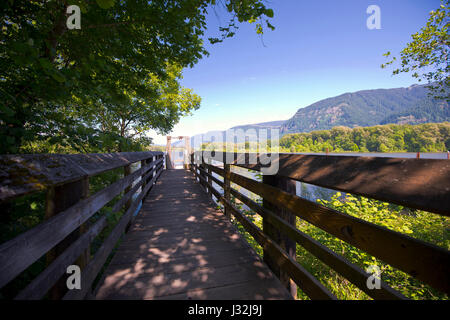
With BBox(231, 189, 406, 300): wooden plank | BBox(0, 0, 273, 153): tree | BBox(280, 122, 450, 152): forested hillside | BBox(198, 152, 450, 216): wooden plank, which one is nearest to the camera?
BBox(198, 152, 450, 216): wooden plank

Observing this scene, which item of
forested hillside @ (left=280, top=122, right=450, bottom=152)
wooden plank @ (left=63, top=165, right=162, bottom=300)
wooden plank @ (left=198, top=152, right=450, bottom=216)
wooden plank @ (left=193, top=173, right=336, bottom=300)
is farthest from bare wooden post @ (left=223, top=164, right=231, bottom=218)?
forested hillside @ (left=280, top=122, right=450, bottom=152)

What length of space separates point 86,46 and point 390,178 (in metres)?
4.10

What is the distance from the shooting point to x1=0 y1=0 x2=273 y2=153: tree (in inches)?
86.4

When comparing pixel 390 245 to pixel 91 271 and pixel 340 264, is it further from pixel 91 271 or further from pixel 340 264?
pixel 91 271

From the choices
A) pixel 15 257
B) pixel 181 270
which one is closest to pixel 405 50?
pixel 181 270

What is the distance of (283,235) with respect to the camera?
6.28 feet

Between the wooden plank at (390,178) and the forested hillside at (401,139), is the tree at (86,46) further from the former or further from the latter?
the forested hillside at (401,139)

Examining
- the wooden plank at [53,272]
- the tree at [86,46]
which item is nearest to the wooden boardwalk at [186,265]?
the wooden plank at [53,272]

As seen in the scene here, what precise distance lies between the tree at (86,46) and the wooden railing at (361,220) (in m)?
2.33

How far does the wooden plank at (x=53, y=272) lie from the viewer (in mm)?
902

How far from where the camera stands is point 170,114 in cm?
1207

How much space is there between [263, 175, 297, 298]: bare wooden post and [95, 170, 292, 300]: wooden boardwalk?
8 centimetres

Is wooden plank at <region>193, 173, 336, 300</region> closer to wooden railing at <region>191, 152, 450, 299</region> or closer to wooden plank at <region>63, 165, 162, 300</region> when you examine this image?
wooden railing at <region>191, 152, 450, 299</region>
